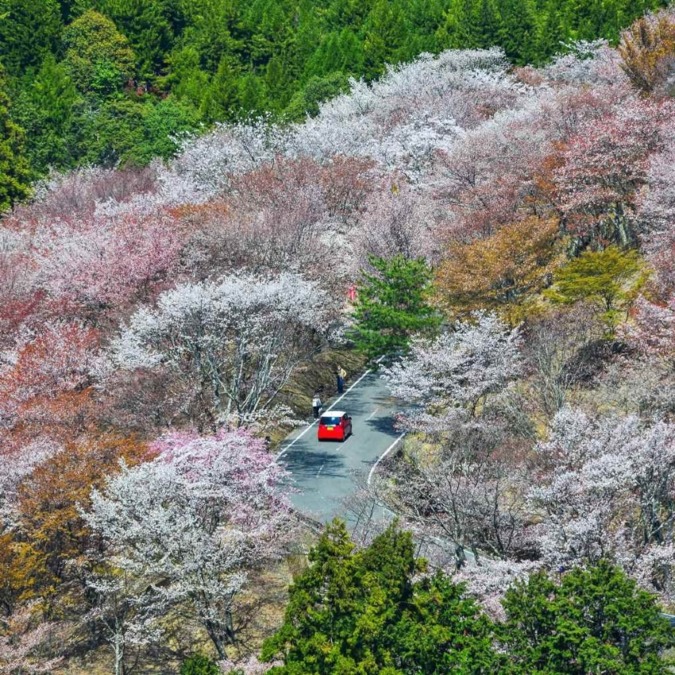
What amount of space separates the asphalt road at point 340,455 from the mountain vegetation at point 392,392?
0.80 m

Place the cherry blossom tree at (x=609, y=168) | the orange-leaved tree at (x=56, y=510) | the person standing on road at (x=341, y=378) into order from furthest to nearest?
the person standing on road at (x=341, y=378)
the cherry blossom tree at (x=609, y=168)
the orange-leaved tree at (x=56, y=510)

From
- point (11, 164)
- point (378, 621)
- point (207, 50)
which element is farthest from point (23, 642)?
point (207, 50)

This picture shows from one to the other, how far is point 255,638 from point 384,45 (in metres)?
51.8

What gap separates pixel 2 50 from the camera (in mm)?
69500

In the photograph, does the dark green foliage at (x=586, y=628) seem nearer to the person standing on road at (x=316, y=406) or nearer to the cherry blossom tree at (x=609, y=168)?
the person standing on road at (x=316, y=406)

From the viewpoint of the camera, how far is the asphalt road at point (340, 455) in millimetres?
24969

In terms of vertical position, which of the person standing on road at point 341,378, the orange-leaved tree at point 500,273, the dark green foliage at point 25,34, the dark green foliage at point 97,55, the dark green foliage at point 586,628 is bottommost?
the person standing on road at point 341,378

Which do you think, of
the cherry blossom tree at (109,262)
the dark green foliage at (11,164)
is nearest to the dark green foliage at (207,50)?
the dark green foliage at (11,164)

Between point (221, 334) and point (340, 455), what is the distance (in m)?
5.18

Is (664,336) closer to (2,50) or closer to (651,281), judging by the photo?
(651,281)

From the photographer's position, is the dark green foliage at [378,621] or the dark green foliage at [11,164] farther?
the dark green foliage at [11,164]

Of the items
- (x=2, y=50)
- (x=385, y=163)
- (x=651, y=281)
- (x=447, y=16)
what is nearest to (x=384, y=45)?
(x=447, y=16)

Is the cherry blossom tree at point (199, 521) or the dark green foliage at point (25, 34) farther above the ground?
the dark green foliage at point (25, 34)

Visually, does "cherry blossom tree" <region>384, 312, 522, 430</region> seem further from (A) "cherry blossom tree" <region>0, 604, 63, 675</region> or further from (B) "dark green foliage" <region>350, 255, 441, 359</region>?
(A) "cherry blossom tree" <region>0, 604, 63, 675</region>
